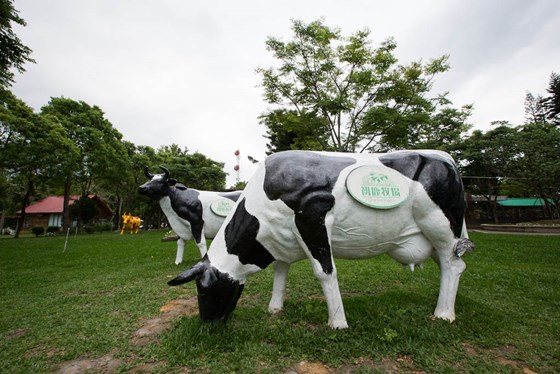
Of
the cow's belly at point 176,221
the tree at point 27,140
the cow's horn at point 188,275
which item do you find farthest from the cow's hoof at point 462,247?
the tree at point 27,140

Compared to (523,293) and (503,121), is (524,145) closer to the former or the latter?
(503,121)

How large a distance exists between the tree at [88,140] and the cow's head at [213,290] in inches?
908

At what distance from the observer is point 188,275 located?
3.07 metres

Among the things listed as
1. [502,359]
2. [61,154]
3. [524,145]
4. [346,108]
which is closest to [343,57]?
[346,108]

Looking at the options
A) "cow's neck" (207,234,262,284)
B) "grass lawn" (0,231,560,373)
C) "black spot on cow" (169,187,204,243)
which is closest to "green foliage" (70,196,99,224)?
"grass lawn" (0,231,560,373)

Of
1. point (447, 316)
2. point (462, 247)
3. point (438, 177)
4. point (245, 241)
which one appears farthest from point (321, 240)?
point (447, 316)

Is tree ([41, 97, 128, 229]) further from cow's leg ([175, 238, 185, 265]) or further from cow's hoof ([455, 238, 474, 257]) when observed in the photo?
cow's hoof ([455, 238, 474, 257])

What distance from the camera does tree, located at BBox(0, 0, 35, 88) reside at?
9695 mm

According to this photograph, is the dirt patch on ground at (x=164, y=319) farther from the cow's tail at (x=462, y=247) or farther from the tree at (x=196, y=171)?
the tree at (x=196, y=171)

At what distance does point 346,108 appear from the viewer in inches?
567

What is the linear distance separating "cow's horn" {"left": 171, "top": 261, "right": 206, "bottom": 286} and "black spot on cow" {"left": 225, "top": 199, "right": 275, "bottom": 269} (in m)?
0.36

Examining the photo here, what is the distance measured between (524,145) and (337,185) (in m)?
20.9

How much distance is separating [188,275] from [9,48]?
12.6 m

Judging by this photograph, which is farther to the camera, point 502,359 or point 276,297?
point 276,297
